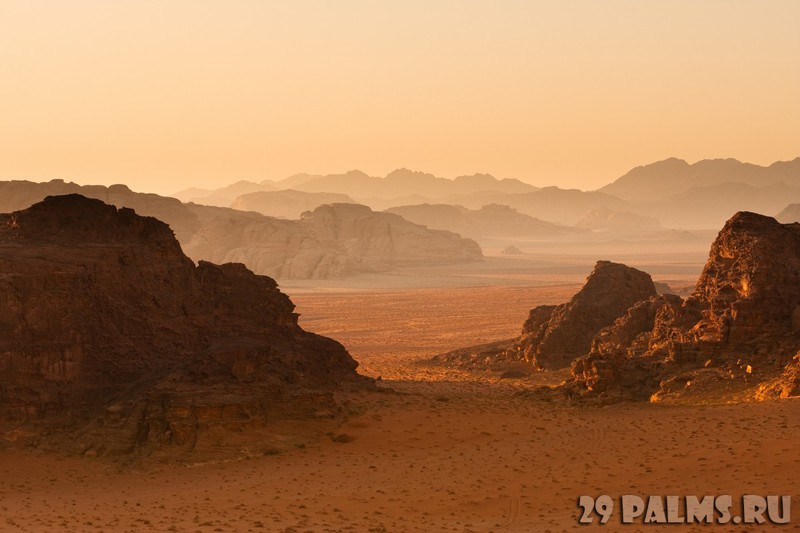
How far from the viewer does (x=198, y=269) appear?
990 inches

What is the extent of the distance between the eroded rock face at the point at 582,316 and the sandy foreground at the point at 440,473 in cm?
1001

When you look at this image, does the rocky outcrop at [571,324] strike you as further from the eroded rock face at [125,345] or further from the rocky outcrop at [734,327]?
the eroded rock face at [125,345]

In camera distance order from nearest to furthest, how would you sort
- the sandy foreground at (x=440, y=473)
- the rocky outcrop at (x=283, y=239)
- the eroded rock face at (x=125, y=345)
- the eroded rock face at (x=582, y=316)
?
1. the sandy foreground at (x=440, y=473)
2. the eroded rock face at (x=125, y=345)
3. the eroded rock face at (x=582, y=316)
4. the rocky outcrop at (x=283, y=239)

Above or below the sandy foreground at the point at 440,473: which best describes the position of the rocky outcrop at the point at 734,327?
above

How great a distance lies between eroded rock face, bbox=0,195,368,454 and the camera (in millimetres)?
19875

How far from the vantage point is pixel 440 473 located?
1788 cm

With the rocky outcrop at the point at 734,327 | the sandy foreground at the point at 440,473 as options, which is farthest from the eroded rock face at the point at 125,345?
the rocky outcrop at the point at 734,327

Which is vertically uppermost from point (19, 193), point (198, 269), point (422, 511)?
point (19, 193)

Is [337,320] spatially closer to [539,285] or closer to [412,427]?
[539,285]

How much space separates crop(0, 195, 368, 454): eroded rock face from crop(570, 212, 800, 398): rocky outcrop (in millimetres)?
7999

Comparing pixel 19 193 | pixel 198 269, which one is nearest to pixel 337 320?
pixel 198 269

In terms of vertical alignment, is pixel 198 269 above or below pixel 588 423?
above

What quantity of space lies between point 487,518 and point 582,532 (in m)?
1.86

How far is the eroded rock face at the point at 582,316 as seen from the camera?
35.4m
